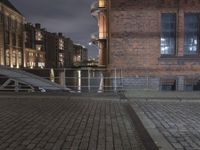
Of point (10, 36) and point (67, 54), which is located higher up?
point (10, 36)

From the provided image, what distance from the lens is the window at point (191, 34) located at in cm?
1825

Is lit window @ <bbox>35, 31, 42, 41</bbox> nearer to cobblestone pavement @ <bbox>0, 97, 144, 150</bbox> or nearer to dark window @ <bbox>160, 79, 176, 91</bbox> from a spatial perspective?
dark window @ <bbox>160, 79, 176, 91</bbox>

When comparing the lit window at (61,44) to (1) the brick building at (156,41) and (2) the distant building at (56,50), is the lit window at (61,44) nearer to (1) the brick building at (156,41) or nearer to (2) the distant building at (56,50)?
(2) the distant building at (56,50)

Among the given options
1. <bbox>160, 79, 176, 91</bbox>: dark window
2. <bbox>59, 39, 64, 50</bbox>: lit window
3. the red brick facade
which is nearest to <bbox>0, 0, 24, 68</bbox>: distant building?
the red brick facade

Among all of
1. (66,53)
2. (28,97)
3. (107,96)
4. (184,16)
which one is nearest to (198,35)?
(184,16)

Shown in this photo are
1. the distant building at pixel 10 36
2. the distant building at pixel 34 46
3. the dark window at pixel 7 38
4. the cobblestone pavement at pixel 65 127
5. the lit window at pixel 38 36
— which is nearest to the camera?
the cobblestone pavement at pixel 65 127

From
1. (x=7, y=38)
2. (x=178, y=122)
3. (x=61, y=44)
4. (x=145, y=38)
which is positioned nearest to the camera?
(x=178, y=122)

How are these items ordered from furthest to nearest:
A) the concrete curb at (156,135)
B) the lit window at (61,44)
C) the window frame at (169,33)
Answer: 1. the lit window at (61,44)
2. the window frame at (169,33)
3. the concrete curb at (156,135)

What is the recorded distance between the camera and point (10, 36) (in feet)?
213

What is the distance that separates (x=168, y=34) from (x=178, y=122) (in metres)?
10.7

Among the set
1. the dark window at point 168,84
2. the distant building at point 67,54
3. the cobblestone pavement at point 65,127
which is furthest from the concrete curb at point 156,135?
the distant building at point 67,54

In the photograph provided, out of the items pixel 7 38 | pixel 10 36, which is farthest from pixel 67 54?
pixel 7 38

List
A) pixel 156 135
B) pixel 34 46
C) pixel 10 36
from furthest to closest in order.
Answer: pixel 34 46
pixel 10 36
pixel 156 135

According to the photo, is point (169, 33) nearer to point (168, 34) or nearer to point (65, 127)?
point (168, 34)
